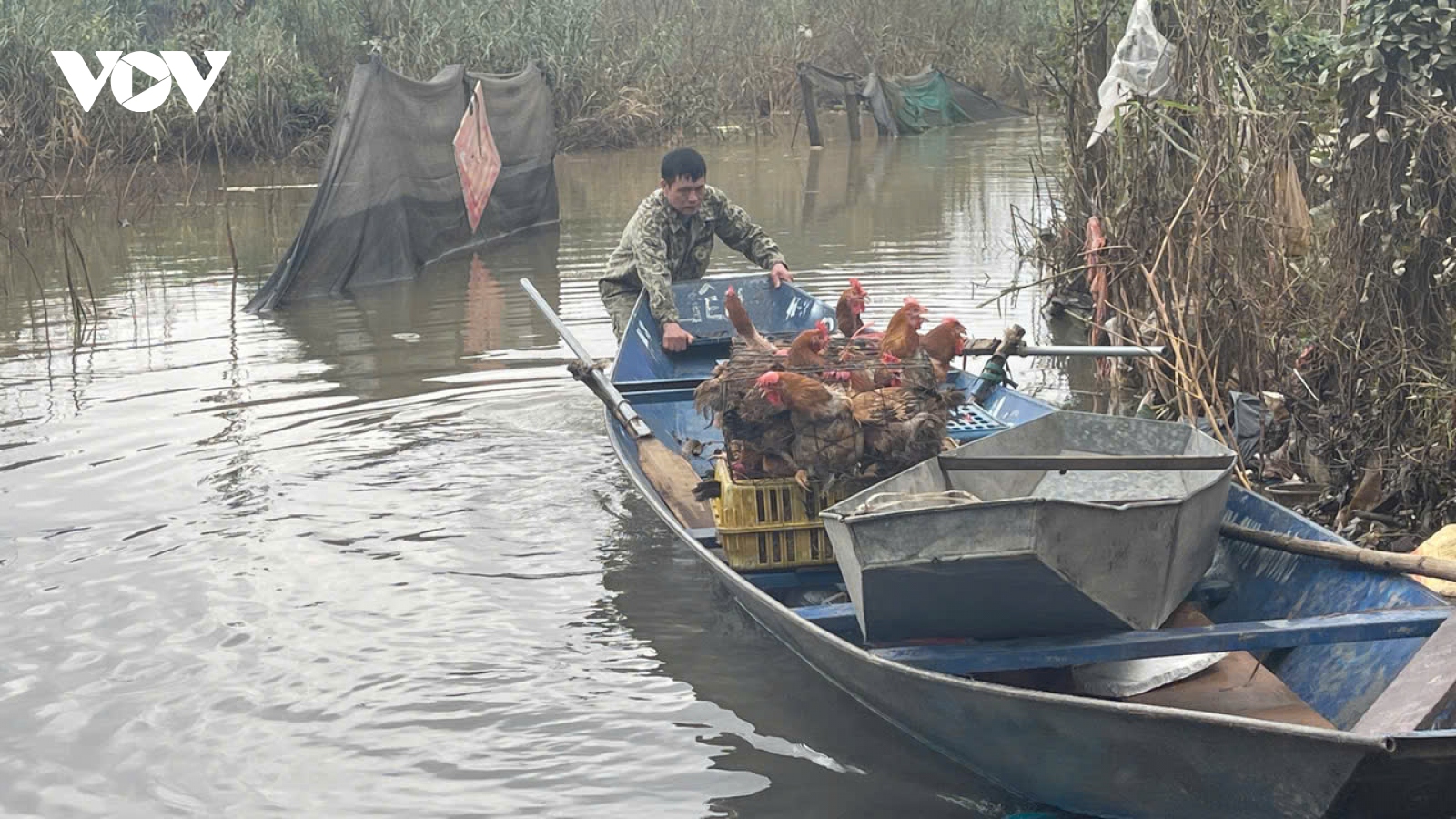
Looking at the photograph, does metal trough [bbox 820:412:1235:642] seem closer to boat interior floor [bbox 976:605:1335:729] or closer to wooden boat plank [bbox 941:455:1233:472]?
wooden boat plank [bbox 941:455:1233:472]

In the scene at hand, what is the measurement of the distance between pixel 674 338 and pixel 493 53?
1627 centimetres

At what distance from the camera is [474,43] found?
2372 cm

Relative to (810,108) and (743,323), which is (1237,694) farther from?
(810,108)

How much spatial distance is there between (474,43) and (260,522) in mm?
17029

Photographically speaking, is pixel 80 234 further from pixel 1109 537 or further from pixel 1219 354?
pixel 1109 537

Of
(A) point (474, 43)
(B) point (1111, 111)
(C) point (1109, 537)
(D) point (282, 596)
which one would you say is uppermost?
(A) point (474, 43)

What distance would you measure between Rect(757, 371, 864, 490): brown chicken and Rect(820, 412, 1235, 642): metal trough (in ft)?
1.24

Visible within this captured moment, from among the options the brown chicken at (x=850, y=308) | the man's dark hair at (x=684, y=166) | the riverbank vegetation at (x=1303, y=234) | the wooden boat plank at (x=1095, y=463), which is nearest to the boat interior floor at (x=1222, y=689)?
the wooden boat plank at (x=1095, y=463)

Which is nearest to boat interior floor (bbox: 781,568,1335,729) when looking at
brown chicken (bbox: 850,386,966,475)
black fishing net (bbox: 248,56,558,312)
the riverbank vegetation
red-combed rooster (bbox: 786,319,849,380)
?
brown chicken (bbox: 850,386,966,475)

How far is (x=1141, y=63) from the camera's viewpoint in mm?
8844

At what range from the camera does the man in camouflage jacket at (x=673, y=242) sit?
915 cm

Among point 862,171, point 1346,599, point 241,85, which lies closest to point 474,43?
point 241,85

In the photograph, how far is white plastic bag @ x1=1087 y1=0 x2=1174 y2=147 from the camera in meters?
8.80

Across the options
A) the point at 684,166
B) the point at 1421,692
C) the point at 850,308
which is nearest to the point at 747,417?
the point at 850,308
